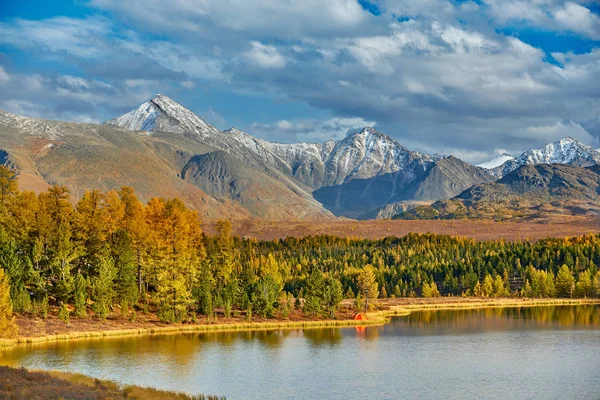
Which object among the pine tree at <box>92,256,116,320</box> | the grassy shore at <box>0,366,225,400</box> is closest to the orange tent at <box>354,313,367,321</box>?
the pine tree at <box>92,256,116,320</box>

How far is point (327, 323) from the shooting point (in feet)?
449

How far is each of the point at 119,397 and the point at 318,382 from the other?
24466 mm

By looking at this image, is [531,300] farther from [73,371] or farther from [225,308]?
[73,371]

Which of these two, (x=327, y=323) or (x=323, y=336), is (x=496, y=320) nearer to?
(x=327, y=323)

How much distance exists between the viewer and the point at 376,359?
92.2 metres

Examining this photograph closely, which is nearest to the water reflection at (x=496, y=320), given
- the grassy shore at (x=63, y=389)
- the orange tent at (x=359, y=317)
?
the orange tent at (x=359, y=317)

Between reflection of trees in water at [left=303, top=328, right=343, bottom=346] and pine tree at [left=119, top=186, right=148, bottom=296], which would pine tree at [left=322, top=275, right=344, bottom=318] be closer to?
reflection of trees in water at [left=303, top=328, right=343, bottom=346]

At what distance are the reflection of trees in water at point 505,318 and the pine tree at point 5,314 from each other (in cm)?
6890

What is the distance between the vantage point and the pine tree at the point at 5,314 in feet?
306

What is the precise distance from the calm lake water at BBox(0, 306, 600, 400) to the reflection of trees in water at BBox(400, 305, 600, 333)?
403 centimetres

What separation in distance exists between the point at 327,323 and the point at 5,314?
5940 centimetres

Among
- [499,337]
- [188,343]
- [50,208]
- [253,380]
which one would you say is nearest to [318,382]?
[253,380]

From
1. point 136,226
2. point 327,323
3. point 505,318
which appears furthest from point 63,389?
point 505,318

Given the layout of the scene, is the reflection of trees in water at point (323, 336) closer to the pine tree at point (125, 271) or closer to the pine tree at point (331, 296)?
the pine tree at point (331, 296)
